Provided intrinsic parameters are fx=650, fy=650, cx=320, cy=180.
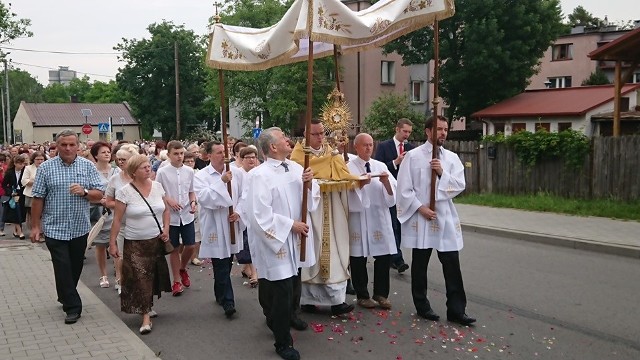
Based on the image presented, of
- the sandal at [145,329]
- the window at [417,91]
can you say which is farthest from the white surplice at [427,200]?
the window at [417,91]

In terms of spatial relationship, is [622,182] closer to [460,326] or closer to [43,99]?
[460,326]

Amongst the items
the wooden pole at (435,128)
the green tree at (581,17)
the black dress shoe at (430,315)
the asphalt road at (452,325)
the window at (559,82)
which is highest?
the green tree at (581,17)

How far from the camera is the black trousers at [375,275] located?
7.16m

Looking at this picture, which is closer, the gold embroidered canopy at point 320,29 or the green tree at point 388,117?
the gold embroidered canopy at point 320,29

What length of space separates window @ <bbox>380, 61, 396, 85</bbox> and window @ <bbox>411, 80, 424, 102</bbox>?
1.82 meters

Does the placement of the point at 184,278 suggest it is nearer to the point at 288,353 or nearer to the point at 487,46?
A: the point at 288,353

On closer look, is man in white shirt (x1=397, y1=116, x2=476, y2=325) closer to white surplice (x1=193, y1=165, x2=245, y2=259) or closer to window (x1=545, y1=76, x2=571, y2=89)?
white surplice (x1=193, y1=165, x2=245, y2=259)

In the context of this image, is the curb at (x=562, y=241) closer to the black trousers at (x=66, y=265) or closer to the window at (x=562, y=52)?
the black trousers at (x=66, y=265)

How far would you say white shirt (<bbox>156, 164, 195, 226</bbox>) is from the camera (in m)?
8.30

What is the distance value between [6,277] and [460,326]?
629cm

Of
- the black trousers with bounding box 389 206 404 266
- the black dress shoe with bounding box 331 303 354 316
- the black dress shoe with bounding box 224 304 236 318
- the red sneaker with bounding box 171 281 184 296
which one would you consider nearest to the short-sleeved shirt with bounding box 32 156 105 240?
the red sneaker with bounding box 171 281 184 296

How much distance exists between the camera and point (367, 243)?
712cm

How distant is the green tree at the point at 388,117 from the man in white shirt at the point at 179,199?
20.0 m

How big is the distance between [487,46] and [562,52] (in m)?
22.2
